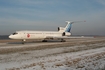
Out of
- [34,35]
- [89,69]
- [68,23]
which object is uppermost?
[68,23]

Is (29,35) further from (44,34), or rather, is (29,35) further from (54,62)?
(54,62)

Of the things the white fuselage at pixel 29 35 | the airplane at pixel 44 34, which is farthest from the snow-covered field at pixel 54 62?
the airplane at pixel 44 34

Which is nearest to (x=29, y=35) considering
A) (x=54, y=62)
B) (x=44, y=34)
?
(x=44, y=34)

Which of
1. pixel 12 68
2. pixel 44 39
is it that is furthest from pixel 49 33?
pixel 12 68

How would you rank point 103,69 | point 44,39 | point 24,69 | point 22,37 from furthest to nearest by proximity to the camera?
point 44,39
point 22,37
point 24,69
point 103,69

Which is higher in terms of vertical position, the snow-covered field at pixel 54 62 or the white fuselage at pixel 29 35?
the white fuselage at pixel 29 35

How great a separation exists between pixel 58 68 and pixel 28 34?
22.1 meters

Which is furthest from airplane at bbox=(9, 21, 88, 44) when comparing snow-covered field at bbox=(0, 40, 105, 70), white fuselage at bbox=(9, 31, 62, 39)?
snow-covered field at bbox=(0, 40, 105, 70)

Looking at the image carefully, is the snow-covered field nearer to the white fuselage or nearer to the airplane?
the white fuselage

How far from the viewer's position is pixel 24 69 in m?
7.30

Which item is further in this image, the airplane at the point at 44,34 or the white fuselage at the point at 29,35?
the airplane at the point at 44,34

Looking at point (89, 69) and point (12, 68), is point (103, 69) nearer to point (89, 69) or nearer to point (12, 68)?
point (89, 69)

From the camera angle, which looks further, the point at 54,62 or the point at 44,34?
the point at 44,34

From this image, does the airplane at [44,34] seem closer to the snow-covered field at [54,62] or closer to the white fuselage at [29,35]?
the white fuselage at [29,35]
